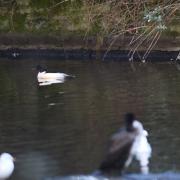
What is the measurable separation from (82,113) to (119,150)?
429cm

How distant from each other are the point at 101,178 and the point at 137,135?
23.5 inches

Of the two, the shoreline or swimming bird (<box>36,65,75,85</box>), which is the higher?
swimming bird (<box>36,65,75,85</box>)

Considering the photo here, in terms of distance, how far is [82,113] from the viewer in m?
12.2

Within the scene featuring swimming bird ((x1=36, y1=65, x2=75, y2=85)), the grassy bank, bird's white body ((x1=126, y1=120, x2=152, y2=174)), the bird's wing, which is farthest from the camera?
the grassy bank

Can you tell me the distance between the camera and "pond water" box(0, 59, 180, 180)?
30.7ft

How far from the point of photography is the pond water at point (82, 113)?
934 cm

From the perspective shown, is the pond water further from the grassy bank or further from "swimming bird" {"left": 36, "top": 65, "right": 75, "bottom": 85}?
the grassy bank

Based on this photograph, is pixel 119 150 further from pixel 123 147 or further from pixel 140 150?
pixel 140 150

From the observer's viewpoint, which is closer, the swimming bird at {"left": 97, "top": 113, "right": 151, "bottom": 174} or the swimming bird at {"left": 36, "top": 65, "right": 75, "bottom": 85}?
the swimming bird at {"left": 97, "top": 113, "right": 151, "bottom": 174}

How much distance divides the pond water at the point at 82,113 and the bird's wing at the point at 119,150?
0.64m

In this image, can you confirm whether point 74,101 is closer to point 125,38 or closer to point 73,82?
point 73,82

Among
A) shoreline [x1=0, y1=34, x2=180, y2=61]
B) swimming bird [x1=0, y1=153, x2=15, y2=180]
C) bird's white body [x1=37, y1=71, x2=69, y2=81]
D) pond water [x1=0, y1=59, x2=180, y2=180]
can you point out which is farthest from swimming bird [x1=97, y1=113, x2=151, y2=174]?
shoreline [x1=0, y1=34, x2=180, y2=61]

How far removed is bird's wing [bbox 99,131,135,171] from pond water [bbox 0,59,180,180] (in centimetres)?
64

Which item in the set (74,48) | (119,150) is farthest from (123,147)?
(74,48)
